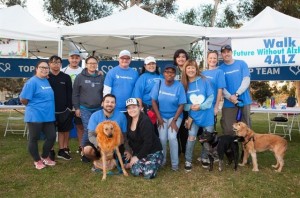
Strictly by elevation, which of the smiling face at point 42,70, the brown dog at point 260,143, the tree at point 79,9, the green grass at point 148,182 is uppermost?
the tree at point 79,9

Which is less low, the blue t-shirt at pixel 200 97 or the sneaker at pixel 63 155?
the blue t-shirt at pixel 200 97

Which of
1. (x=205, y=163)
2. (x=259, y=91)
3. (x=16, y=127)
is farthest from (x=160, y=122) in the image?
(x=259, y=91)

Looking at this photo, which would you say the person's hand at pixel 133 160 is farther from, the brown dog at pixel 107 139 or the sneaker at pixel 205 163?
the sneaker at pixel 205 163

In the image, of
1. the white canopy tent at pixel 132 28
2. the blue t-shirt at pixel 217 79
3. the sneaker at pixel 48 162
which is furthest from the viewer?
the white canopy tent at pixel 132 28

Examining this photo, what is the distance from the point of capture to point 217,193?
4395 millimetres

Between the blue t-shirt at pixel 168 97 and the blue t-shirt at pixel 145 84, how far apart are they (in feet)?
0.86

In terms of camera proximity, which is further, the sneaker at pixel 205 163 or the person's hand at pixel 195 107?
the sneaker at pixel 205 163

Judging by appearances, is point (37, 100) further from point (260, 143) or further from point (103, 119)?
point (260, 143)

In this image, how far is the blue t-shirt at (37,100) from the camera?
5098mm

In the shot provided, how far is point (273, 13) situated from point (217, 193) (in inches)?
217

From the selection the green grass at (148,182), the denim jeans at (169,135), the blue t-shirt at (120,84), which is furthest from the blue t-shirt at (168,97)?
the green grass at (148,182)

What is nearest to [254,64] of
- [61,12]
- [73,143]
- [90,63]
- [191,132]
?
[191,132]

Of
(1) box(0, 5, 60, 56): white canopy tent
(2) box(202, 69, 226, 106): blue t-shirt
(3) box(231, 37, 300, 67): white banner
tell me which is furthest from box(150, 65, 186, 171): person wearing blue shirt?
(1) box(0, 5, 60, 56): white canopy tent

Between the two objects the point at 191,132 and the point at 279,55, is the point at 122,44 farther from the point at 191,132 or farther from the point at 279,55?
the point at 191,132
